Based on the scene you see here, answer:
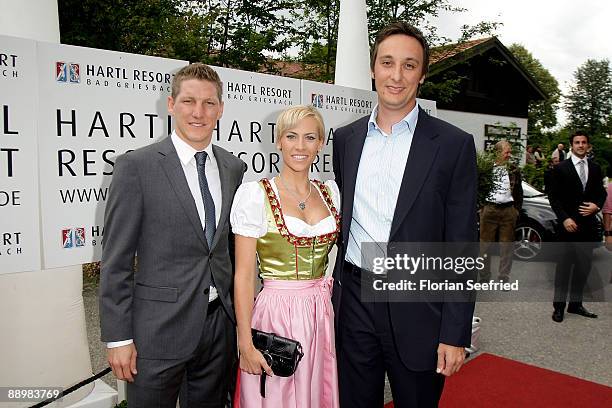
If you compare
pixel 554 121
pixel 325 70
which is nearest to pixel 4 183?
pixel 325 70

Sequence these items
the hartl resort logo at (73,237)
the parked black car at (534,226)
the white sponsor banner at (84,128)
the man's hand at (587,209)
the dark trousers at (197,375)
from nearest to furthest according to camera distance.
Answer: the dark trousers at (197,375) < the white sponsor banner at (84,128) < the hartl resort logo at (73,237) < the man's hand at (587,209) < the parked black car at (534,226)

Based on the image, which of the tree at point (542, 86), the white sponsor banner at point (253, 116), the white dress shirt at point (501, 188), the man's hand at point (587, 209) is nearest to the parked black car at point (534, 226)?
the white dress shirt at point (501, 188)

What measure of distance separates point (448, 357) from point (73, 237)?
2292 millimetres

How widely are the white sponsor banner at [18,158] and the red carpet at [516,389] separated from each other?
277cm

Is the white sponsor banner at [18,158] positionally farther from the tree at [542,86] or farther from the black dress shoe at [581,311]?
the tree at [542,86]

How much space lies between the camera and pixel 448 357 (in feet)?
7.47

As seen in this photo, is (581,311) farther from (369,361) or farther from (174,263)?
(174,263)

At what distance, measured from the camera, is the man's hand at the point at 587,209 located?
581cm

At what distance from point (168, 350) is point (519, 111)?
22.1 metres

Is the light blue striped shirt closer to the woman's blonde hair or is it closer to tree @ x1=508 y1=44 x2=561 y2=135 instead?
the woman's blonde hair

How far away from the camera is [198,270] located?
226cm

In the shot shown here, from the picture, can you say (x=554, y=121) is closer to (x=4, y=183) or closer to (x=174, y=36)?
(x=174, y=36)

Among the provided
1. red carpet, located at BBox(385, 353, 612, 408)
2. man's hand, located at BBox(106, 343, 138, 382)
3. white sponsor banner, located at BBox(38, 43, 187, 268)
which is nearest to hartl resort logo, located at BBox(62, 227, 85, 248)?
white sponsor banner, located at BBox(38, 43, 187, 268)

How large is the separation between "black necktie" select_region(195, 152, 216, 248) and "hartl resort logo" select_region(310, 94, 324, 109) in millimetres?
2439
